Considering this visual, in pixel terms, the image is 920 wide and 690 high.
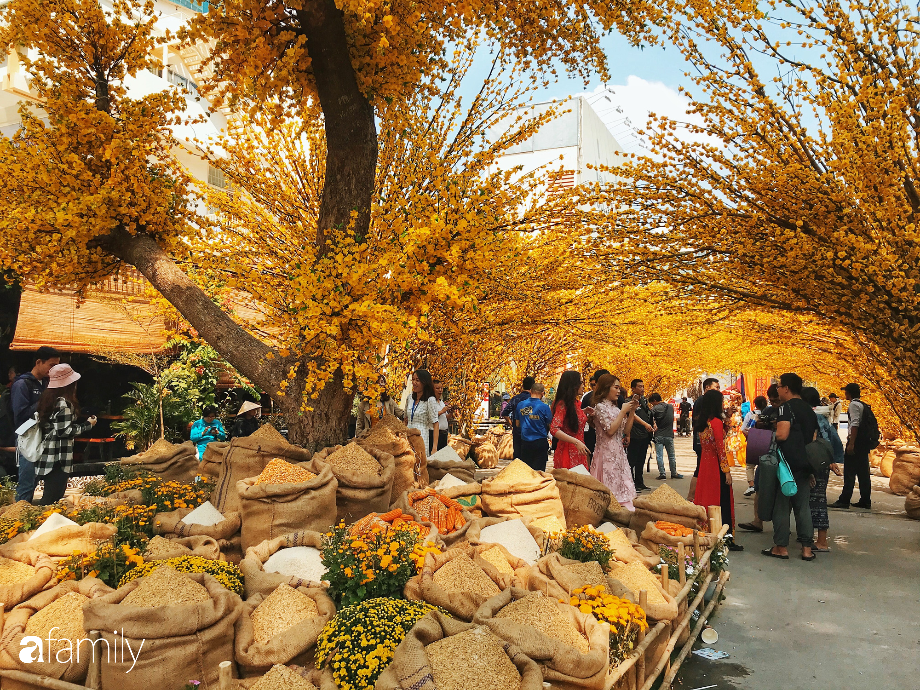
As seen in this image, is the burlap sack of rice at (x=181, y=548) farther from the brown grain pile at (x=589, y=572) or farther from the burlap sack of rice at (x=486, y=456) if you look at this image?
the burlap sack of rice at (x=486, y=456)

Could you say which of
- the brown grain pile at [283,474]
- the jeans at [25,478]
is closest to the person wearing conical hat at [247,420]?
the jeans at [25,478]

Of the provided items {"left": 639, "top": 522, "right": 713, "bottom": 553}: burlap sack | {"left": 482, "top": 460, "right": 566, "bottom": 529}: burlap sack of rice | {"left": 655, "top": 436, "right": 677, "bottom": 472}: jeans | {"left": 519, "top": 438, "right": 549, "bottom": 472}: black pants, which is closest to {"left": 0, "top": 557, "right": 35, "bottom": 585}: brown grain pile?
{"left": 482, "top": 460, "right": 566, "bottom": 529}: burlap sack of rice

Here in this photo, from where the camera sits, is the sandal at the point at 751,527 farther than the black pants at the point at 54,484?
Yes

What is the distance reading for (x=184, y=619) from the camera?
102 inches

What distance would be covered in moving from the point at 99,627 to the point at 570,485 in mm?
3555

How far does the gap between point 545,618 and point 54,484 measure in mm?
4988

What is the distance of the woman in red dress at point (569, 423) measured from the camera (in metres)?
5.99

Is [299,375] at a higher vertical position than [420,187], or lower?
lower

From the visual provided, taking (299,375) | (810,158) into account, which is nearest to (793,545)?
(810,158)

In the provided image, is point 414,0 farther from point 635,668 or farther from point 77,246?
point 635,668

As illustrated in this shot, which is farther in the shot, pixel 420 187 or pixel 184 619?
pixel 420 187

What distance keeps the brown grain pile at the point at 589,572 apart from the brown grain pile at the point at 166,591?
5.99 feet

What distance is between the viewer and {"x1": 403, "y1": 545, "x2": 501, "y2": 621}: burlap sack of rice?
116 inches

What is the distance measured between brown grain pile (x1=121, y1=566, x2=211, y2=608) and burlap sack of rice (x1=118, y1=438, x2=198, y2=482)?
3.02 metres
